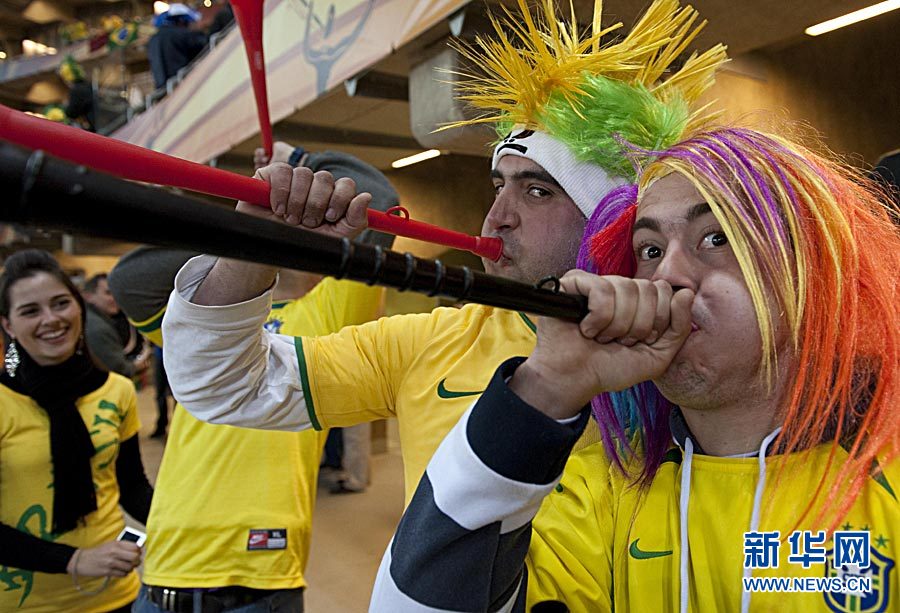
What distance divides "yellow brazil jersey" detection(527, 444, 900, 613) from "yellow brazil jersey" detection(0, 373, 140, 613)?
141cm

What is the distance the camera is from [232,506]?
5.44 ft

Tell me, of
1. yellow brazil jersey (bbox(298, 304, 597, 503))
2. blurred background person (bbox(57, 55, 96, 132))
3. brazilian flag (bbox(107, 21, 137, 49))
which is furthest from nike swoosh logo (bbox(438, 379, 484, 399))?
brazilian flag (bbox(107, 21, 137, 49))

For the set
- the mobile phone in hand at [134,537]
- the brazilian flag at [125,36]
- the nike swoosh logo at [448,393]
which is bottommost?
the mobile phone in hand at [134,537]

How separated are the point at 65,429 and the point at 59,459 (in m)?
0.08

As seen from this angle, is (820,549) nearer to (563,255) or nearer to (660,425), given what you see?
(660,425)

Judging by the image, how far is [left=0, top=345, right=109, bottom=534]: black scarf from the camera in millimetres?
1808

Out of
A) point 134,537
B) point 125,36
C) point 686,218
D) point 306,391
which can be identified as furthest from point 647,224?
point 125,36

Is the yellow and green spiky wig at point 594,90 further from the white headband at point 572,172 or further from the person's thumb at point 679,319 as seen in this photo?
the person's thumb at point 679,319

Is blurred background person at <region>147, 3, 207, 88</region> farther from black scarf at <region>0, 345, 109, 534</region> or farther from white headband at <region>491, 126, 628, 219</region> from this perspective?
white headband at <region>491, 126, 628, 219</region>

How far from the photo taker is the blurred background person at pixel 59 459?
1.71 m

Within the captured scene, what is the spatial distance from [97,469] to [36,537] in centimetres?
26

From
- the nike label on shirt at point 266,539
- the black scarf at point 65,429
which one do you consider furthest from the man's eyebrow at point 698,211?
the black scarf at point 65,429

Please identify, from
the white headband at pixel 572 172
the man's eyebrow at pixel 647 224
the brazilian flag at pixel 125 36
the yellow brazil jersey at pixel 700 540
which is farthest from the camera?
the brazilian flag at pixel 125 36

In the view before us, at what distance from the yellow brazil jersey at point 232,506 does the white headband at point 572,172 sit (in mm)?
698
